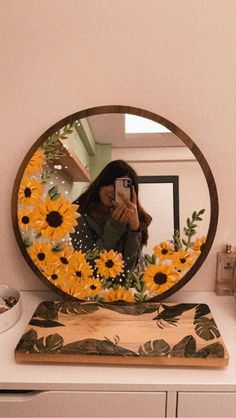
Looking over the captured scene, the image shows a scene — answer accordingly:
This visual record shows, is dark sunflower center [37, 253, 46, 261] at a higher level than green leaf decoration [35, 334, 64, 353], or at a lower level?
higher

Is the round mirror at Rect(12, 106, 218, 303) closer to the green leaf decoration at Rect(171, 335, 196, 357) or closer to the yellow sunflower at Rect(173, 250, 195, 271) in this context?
the yellow sunflower at Rect(173, 250, 195, 271)

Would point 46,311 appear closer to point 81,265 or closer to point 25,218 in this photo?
point 81,265

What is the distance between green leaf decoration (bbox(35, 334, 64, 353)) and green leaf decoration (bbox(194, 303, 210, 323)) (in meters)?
0.34

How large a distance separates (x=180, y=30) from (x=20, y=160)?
558 mm

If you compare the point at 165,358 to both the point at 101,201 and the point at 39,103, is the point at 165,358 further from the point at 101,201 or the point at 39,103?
the point at 39,103

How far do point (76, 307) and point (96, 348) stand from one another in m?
0.18

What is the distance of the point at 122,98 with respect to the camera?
0.91 metres

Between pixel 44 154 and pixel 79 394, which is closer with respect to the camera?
pixel 79 394

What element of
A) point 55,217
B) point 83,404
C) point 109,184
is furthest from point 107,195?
point 83,404

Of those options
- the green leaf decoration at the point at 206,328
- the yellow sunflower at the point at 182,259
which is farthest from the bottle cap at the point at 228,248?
the green leaf decoration at the point at 206,328

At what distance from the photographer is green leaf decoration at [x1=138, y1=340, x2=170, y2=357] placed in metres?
0.71

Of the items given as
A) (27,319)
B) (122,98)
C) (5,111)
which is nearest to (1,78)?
(5,111)

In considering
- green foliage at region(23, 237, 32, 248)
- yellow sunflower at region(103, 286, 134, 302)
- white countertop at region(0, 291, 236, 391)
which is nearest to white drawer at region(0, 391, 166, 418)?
white countertop at region(0, 291, 236, 391)

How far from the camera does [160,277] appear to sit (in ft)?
3.02
